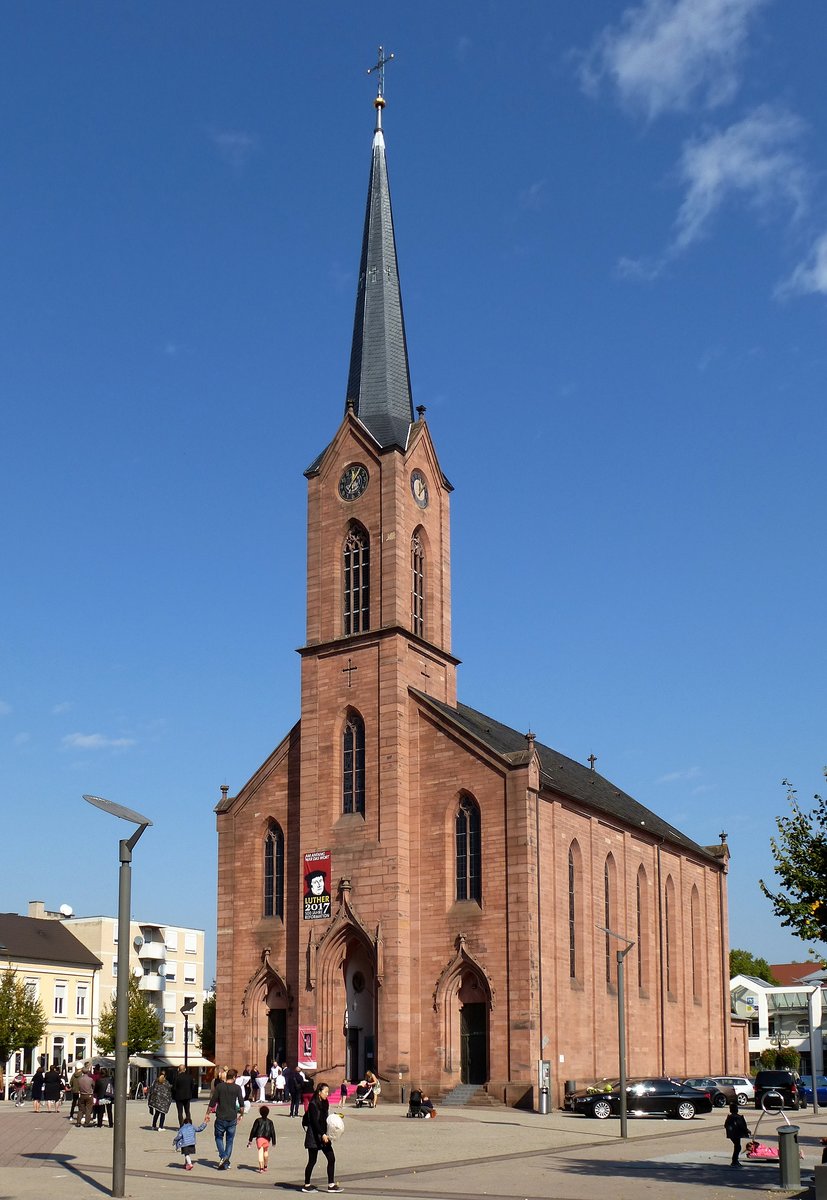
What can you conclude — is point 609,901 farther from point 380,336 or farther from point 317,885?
point 380,336

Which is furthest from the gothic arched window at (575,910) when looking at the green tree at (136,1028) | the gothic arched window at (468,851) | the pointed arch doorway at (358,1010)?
the green tree at (136,1028)

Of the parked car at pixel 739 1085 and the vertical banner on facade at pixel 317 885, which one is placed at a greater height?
the vertical banner on facade at pixel 317 885

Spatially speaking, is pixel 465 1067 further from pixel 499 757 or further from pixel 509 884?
pixel 499 757

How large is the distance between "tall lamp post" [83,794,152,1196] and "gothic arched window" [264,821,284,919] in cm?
3358

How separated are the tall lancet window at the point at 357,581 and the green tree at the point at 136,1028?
47.5 meters

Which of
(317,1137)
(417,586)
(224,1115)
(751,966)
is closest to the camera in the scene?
(317,1137)

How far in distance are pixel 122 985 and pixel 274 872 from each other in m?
35.2

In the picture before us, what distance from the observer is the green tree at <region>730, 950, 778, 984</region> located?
511 ft

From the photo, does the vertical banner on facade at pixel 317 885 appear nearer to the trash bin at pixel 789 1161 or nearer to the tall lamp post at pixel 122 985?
the tall lamp post at pixel 122 985

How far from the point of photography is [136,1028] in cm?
9388

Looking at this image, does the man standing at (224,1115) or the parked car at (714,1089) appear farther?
the parked car at (714,1089)

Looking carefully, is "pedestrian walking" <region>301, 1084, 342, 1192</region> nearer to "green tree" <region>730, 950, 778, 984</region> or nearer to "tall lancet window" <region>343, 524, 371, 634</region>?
"tall lancet window" <region>343, 524, 371, 634</region>

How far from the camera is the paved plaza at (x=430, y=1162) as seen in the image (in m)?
22.8

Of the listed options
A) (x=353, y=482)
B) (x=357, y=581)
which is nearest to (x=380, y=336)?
(x=353, y=482)
